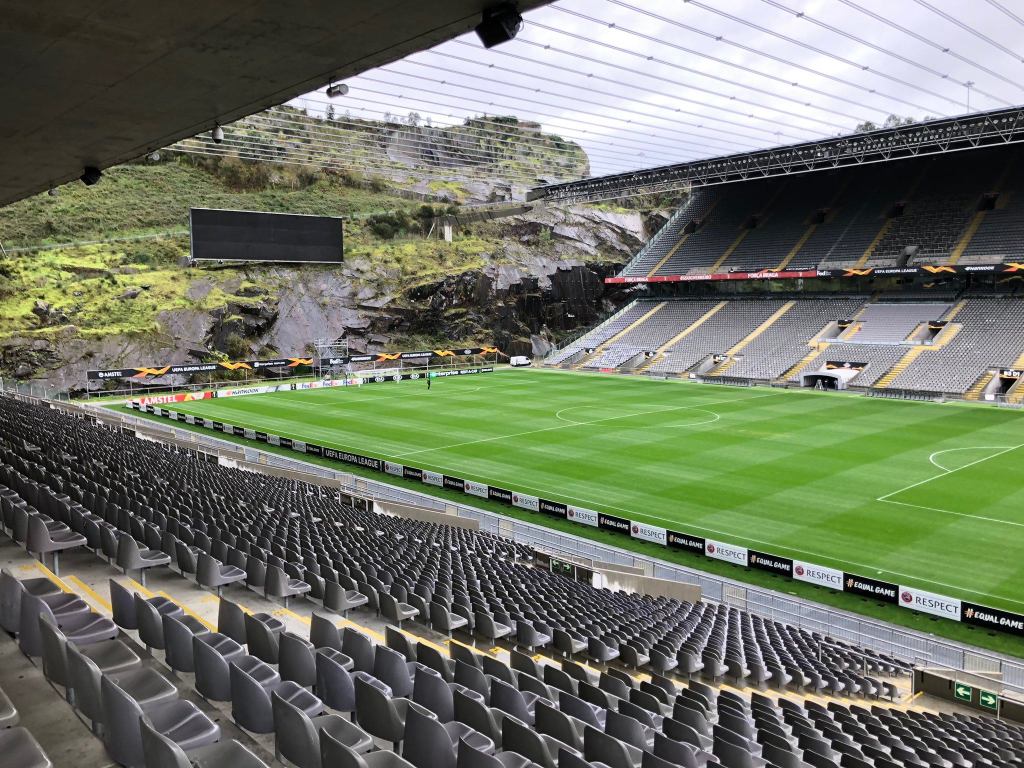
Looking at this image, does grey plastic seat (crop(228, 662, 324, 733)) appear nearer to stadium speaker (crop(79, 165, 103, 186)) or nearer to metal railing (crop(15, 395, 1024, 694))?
metal railing (crop(15, 395, 1024, 694))

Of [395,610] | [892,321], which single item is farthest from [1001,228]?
[395,610]

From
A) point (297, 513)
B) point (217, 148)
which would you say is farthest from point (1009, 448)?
point (217, 148)

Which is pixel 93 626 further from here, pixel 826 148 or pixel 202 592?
pixel 826 148

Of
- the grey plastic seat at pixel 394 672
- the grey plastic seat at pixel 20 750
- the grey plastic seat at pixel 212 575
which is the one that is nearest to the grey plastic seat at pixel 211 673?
the grey plastic seat at pixel 394 672

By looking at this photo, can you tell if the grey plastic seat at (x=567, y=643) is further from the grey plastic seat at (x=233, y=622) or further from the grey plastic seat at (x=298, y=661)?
the grey plastic seat at (x=298, y=661)

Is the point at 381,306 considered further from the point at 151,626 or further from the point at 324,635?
the point at 151,626

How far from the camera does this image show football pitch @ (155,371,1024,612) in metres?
19.9

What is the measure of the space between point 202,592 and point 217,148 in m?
51.3

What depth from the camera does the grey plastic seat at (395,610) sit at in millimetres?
9453

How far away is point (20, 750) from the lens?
3416 mm

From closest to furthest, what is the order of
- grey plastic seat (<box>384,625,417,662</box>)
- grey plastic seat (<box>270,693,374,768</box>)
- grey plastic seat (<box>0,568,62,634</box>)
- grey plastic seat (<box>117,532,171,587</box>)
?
grey plastic seat (<box>270,693,374,768</box>) < grey plastic seat (<box>0,568,62,634</box>) < grey plastic seat (<box>384,625,417,662</box>) < grey plastic seat (<box>117,532,171,587</box>)

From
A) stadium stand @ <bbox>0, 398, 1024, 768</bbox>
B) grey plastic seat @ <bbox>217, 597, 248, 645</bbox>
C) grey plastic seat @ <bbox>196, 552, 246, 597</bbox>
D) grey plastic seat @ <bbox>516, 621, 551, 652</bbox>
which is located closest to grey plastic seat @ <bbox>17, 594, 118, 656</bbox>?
stadium stand @ <bbox>0, 398, 1024, 768</bbox>

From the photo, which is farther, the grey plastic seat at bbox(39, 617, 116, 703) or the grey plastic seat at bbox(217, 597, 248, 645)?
the grey plastic seat at bbox(217, 597, 248, 645)

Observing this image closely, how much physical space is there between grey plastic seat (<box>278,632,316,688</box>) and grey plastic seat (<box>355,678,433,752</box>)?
0.74m
